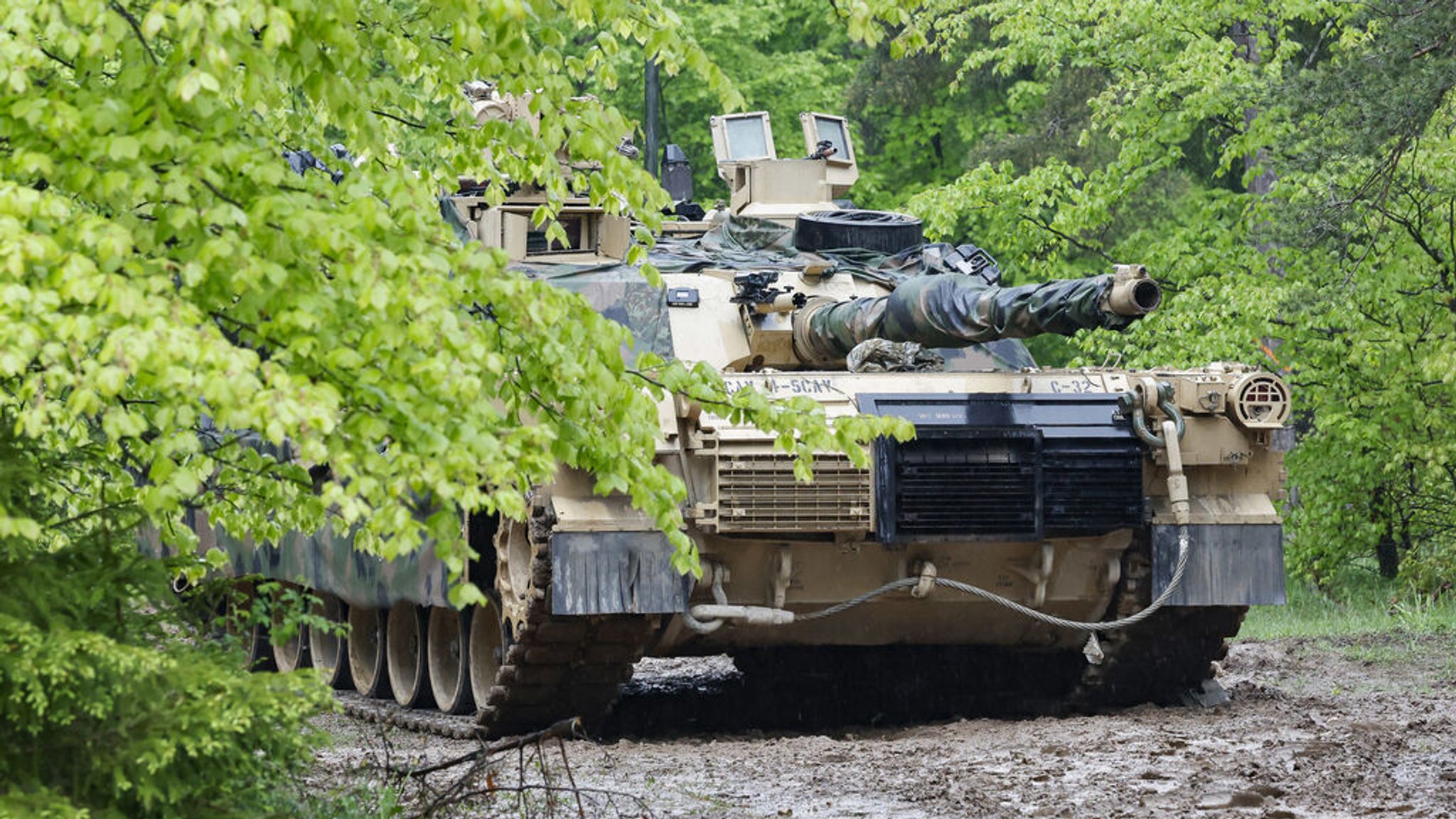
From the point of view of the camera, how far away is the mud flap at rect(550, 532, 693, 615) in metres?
9.84

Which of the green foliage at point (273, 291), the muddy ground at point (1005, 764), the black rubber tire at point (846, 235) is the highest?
the black rubber tire at point (846, 235)

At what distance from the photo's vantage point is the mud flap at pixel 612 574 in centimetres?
984

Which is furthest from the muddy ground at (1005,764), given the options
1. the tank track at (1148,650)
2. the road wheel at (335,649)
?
the road wheel at (335,649)

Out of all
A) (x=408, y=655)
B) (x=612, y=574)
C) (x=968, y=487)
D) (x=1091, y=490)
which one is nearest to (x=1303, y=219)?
(x=1091, y=490)

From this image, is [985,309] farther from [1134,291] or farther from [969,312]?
[1134,291]

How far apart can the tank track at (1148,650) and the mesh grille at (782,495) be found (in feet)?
5.84

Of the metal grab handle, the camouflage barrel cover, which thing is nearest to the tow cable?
the metal grab handle

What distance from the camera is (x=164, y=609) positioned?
5.79 m

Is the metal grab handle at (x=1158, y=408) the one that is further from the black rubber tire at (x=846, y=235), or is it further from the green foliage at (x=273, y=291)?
the green foliage at (x=273, y=291)

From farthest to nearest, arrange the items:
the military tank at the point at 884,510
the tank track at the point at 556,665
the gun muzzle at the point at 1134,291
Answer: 1. the tank track at the point at 556,665
2. the military tank at the point at 884,510
3. the gun muzzle at the point at 1134,291

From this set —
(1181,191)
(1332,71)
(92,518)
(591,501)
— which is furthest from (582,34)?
(92,518)

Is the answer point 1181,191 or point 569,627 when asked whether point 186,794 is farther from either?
point 1181,191

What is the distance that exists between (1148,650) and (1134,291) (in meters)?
3.52

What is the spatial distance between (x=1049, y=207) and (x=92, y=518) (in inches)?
692
